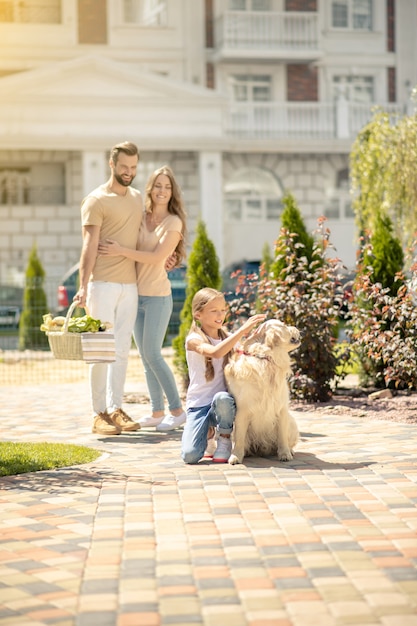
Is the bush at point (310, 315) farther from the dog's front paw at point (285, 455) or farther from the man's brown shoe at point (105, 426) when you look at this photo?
the dog's front paw at point (285, 455)

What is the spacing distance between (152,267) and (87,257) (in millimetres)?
604

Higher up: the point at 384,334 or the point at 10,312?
the point at 384,334

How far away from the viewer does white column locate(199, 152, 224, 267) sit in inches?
1353

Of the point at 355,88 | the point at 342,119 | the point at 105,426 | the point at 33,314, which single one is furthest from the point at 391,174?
the point at 355,88

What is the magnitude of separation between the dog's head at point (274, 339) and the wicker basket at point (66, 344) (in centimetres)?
151

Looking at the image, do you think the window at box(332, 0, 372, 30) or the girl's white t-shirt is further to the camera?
the window at box(332, 0, 372, 30)

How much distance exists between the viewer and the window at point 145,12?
3719cm

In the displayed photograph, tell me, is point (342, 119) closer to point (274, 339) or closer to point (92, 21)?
point (92, 21)

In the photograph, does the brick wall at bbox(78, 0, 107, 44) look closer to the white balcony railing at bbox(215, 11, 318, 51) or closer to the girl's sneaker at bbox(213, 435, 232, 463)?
the white balcony railing at bbox(215, 11, 318, 51)

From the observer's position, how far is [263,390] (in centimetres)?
733

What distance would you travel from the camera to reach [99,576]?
4723mm

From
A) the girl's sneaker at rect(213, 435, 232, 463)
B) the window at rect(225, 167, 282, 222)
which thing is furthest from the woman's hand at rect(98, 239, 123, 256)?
the window at rect(225, 167, 282, 222)

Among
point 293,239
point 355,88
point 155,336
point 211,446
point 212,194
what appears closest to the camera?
point 211,446

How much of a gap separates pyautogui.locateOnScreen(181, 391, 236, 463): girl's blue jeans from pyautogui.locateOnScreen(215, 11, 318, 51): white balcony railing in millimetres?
30446
